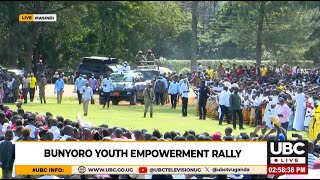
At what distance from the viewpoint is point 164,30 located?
174ft

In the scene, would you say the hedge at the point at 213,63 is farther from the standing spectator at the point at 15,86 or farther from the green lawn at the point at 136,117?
the standing spectator at the point at 15,86

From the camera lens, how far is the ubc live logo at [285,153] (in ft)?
54.4

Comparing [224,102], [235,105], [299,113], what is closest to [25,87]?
[224,102]

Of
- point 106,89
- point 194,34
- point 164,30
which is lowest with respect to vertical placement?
point 106,89

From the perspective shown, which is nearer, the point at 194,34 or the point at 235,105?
the point at 194,34

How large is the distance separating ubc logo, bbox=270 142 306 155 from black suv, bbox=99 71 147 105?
28.3 meters

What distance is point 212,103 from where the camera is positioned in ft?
127

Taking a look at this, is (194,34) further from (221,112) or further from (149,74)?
(149,74)

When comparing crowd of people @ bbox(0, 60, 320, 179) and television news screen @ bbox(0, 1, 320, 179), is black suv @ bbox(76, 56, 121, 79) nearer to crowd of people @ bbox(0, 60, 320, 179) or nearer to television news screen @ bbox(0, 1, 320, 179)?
television news screen @ bbox(0, 1, 320, 179)

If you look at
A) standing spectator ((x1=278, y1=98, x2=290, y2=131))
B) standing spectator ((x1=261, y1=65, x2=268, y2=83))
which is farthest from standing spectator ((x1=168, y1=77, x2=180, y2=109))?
standing spectator ((x1=278, y1=98, x2=290, y2=131))

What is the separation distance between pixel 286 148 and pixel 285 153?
0.16 meters

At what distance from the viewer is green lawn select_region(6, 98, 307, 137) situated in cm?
3347

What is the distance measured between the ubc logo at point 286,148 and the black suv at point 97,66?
3892 centimetres

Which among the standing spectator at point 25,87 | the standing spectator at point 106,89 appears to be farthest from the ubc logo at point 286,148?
the standing spectator at point 25,87
